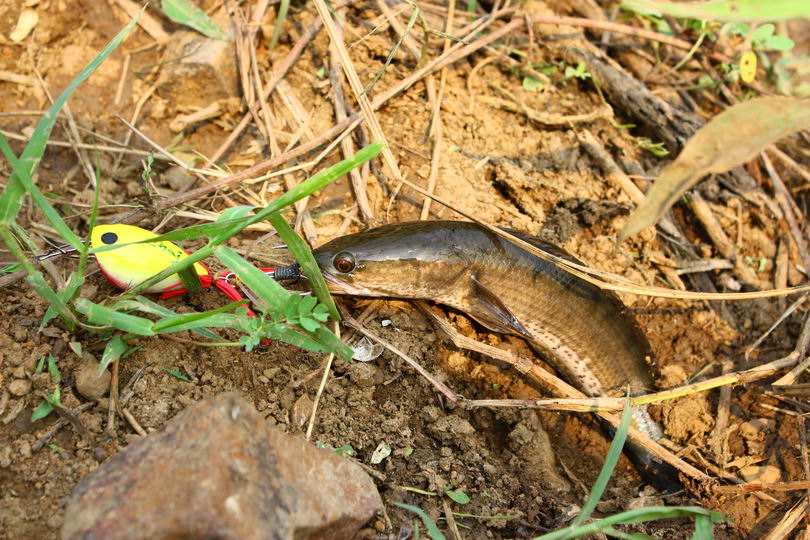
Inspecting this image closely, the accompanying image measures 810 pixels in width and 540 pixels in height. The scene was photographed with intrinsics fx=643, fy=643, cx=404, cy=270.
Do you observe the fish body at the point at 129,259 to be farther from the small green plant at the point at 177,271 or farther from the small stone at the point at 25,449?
the small stone at the point at 25,449

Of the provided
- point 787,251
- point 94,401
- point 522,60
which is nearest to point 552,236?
point 522,60

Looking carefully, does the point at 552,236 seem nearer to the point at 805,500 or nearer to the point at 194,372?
the point at 805,500

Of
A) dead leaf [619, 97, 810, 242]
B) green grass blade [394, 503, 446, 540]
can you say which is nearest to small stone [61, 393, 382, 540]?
green grass blade [394, 503, 446, 540]

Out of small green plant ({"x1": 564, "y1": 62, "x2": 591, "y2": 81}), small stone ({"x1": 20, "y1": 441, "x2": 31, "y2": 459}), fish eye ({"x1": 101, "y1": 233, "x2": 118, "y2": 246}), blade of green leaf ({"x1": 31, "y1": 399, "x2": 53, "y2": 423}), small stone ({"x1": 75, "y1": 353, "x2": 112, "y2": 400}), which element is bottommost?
small stone ({"x1": 20, "y1": 441, "x2": 31, "y2": 459})

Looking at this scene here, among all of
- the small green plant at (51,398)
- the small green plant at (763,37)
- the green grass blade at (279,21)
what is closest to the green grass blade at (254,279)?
the small green plant at (51,398)

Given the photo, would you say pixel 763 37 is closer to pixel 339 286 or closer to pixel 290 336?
pixel 339 286

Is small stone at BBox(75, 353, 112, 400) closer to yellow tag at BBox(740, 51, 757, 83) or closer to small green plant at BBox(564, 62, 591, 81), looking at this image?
small green plant at BBox(564, 62, 591, 81)
